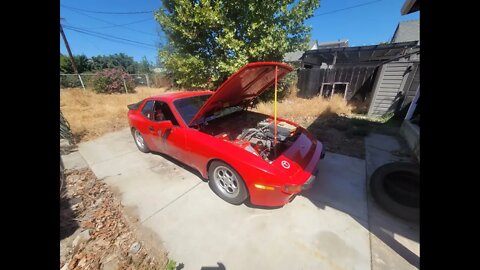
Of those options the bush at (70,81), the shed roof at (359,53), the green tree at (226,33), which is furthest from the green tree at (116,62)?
the shed roof at (359,53)

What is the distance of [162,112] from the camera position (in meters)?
3.55

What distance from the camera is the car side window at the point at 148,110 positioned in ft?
11.8

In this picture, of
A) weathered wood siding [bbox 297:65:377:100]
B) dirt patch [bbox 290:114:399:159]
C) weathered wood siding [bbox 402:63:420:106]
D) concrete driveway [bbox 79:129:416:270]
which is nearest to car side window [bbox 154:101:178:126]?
concrete driveway [bbox 79:129:416:270]

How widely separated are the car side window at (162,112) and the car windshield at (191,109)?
0.73ft

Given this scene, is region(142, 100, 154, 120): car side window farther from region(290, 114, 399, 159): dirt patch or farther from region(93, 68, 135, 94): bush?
region(93, 68, 135, 94): bush

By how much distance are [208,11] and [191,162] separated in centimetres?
611

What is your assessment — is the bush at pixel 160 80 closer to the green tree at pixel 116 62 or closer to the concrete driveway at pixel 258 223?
the green tree at pixel 116 62

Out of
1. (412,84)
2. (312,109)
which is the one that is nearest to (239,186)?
(312,109)

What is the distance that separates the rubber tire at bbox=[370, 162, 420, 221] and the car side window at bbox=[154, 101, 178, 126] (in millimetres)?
3270

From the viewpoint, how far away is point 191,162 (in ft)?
9.61

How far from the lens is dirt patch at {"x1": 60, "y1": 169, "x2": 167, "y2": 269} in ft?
6.24

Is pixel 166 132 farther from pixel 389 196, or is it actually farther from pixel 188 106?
pixel 389 196

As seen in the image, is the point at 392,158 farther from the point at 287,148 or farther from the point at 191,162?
the point at 191,162
